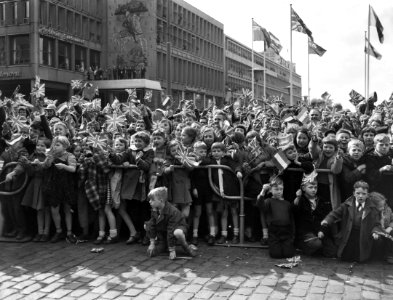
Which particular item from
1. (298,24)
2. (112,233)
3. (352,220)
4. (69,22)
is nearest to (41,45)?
(69,22)

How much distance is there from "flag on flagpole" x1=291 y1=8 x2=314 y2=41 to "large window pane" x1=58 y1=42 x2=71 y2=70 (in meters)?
26.0

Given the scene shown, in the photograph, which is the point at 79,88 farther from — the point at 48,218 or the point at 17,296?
the point at 17,296

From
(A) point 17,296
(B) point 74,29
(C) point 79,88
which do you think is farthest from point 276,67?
(A) point 17,296

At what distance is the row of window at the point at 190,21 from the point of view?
222 ft

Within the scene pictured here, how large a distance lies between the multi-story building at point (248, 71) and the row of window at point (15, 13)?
38.6 metres

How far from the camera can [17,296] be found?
5.89 meters

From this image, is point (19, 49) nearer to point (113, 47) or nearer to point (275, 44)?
point (113, 47)

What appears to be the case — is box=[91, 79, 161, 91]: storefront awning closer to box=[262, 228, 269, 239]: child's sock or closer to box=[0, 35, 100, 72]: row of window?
box=[0, 35, 100, 72]: row of window

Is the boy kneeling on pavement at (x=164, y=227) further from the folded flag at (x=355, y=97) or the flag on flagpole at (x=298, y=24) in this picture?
the flag on flagpole at (x=298, y=24)

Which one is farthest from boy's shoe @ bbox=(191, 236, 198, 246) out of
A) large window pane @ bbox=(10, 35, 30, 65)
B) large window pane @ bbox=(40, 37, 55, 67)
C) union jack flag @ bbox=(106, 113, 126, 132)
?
large window pane @ bbox=(40, 37, 55, 67)

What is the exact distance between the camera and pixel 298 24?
35406 mm

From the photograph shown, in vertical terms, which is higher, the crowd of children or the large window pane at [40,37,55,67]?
the large window pane at [40,37,55,67]

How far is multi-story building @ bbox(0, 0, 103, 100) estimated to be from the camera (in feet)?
159

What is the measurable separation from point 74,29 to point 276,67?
81.7 m
